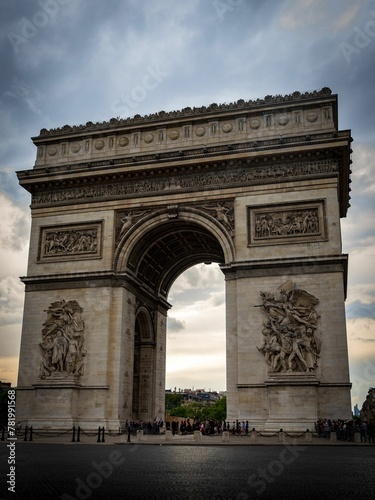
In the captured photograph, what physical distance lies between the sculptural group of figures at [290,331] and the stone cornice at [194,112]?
9.96 meters

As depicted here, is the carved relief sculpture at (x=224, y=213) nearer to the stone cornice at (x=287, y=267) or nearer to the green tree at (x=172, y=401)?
the stone cornice at (x=287, y=267)

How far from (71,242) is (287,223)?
11.7 metres

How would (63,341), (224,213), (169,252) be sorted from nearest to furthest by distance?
(63,341)
(224,213)
(169,252)

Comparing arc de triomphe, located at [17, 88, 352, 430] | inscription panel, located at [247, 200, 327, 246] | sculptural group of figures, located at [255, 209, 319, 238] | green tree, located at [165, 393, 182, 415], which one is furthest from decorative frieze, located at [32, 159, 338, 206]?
green tree, located at [165, 393, 182, 415]

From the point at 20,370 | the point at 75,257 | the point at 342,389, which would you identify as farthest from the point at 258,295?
the point at 20,370

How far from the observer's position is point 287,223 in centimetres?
2872

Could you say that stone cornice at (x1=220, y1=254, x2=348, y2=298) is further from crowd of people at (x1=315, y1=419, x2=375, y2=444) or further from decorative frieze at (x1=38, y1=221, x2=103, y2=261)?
decorative frieze at (x1=38, y1=221, x2=103, y2=261)

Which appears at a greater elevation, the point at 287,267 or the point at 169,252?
the point at 169,252

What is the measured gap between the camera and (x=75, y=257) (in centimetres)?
3159

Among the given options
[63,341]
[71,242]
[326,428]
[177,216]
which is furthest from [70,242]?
[326,428]

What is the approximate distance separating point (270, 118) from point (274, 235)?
6.47 meters

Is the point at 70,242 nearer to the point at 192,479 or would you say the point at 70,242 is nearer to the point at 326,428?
the point at 326,428

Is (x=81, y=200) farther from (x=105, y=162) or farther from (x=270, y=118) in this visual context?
(x=270, y=118)

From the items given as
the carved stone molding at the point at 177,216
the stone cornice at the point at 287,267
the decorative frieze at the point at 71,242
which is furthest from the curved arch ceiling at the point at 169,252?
the stone cornice at the point at 287,267
